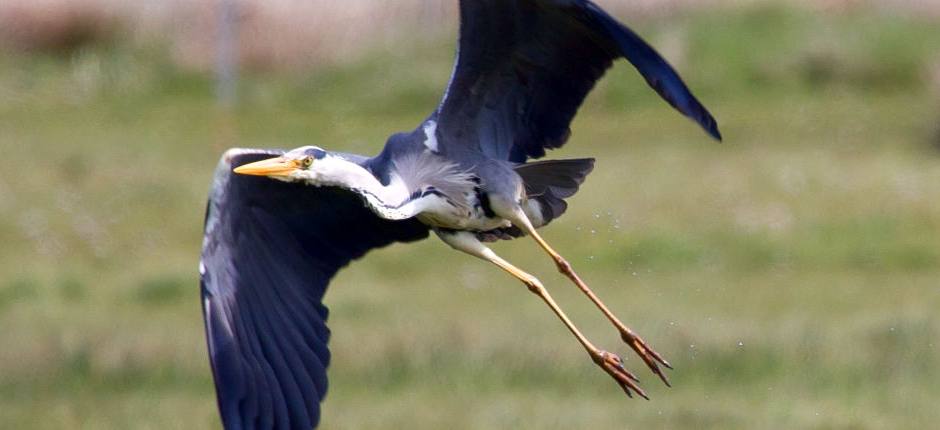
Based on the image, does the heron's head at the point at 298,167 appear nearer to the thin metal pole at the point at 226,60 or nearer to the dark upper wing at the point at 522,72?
the dark upper wing at the point at 522,72

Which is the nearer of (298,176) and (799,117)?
(298,176)

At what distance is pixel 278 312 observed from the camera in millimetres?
7961

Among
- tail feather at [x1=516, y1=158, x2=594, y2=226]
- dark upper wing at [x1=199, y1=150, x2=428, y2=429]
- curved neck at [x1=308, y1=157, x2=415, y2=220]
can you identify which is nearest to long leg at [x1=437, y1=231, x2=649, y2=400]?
tail feather at [x1=516, y1=158, x2=594, y2=226]

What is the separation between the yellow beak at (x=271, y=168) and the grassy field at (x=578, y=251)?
2835 mm

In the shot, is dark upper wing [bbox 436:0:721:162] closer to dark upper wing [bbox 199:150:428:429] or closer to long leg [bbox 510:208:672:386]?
long leg [bbox 510:208:672:386]

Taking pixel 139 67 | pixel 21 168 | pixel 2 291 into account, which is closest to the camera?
pixel 2 291

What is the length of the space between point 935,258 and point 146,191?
228 inches

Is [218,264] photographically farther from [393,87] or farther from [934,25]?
[934,25]

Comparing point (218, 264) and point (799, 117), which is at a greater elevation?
point (218, 264)

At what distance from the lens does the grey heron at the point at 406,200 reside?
284 inches

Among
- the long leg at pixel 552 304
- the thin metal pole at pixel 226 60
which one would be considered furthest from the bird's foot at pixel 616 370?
the thin metal pole at pixel 226 60

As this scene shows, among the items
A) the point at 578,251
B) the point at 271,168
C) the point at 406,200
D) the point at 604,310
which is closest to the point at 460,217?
the point at 406,200

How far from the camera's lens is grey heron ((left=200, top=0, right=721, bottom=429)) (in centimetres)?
722

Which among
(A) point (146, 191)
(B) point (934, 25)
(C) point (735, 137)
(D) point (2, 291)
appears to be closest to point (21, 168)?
(A) point (146, 191)
